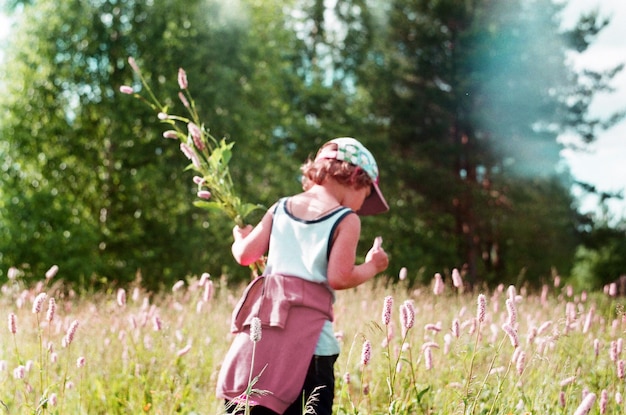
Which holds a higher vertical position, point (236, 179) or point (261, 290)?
point (236, 179)

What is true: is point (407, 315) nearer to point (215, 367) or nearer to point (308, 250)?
point (308, 250)

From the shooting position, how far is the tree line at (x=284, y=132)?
1232cm

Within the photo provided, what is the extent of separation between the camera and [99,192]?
42.1 ft

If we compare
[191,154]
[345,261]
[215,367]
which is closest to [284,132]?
[215,367]

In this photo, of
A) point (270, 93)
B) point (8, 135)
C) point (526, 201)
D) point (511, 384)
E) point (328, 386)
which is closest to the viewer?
point (328, 386)

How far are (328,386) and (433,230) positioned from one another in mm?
15154

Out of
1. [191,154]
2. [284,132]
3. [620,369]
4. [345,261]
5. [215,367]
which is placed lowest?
[215,367]

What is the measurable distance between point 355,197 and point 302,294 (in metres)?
0.48

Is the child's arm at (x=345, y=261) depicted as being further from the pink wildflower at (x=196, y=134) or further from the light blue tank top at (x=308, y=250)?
the pink wildflower at (x=196, y=134)

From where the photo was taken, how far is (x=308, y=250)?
8.54ft

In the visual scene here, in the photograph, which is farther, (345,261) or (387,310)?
(345,261)

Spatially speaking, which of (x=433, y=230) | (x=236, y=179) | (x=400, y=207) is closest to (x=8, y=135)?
(x=236, y=179)

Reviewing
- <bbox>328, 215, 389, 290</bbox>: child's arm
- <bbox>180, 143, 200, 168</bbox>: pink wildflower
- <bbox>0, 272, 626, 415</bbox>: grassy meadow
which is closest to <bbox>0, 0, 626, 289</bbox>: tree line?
<bbox>0, 272, 626, 415</bbox>: grassy meadow

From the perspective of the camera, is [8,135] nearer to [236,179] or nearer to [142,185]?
[142,185]
